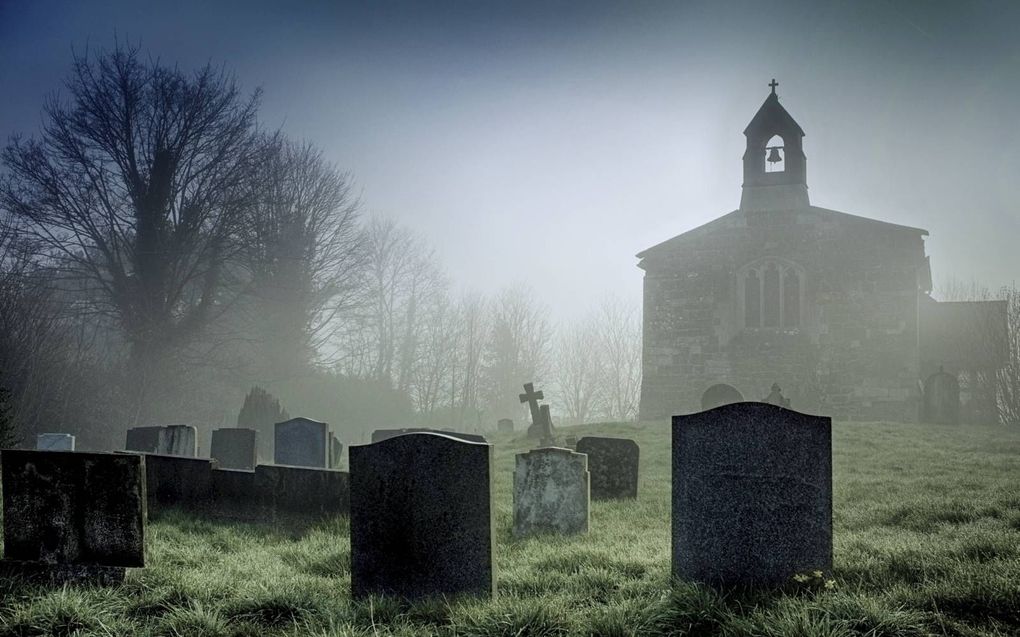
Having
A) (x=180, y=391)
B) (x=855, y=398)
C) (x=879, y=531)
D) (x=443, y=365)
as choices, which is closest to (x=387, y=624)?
(x=879, y=531)

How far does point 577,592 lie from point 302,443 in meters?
8.43

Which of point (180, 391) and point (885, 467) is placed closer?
point (885, 467)

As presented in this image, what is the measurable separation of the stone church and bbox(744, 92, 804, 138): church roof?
1.3 inches

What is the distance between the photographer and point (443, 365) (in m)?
37.2

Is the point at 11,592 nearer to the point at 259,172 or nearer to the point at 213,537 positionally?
the point at 213,537

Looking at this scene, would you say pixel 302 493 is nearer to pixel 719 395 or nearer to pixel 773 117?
pixel 719 395

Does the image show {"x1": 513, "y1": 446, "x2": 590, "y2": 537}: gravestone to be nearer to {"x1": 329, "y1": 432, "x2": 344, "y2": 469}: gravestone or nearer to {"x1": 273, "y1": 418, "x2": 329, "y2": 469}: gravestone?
{"x1": 273, "y1": 418, "x2": 329, "y2": 469}: gravestone

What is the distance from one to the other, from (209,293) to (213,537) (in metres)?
16.6

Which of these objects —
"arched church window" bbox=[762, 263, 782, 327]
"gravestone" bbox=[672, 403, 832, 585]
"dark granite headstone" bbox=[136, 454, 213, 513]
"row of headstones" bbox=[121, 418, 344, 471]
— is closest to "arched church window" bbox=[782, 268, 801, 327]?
"arched church window" bbox=[762, 263, 782, 327]

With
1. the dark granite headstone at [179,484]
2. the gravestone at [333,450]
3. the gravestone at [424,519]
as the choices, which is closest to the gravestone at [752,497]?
the gravestone at [424,519]

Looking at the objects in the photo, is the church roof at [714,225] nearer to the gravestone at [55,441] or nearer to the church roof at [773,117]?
the church roof at [773,117]

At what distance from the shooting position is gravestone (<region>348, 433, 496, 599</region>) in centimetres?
500

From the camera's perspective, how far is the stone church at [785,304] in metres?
22.2

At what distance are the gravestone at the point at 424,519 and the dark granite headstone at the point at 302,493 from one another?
9.36 ft
